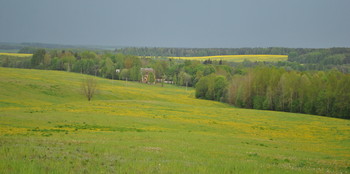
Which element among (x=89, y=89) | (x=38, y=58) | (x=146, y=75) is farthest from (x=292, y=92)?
(x=38, y=58)

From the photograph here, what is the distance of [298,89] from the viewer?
8244 cm

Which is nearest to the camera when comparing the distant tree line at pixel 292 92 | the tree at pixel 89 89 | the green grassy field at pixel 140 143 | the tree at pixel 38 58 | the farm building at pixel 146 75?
the green grassy field at pixel 140 143

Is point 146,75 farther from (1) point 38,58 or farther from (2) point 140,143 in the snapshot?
(2) point 140,143

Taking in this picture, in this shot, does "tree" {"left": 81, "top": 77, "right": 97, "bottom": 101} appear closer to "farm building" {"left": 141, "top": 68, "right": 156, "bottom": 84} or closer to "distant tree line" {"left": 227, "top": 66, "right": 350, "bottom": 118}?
"distant tree line" {"left": 227, "top": 66, "right": 350, "bottom": 118}

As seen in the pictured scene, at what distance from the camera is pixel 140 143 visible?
20141 millimetres

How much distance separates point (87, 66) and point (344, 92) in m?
Result: 121

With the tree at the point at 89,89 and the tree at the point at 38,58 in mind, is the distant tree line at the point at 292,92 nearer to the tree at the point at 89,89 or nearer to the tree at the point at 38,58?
the tree at the point at 89,89

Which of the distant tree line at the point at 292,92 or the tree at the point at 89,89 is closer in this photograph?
the tree at the point at 89,89

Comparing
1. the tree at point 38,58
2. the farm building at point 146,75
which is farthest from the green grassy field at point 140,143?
the tree at point 38,58

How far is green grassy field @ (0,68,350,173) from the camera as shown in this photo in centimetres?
1148

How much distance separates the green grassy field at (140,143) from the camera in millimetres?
11477

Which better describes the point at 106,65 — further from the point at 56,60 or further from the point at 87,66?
the point at 56,60

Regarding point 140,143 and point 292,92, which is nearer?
point 140,143

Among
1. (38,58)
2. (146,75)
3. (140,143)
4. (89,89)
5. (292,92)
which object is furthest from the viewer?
(38,58)
